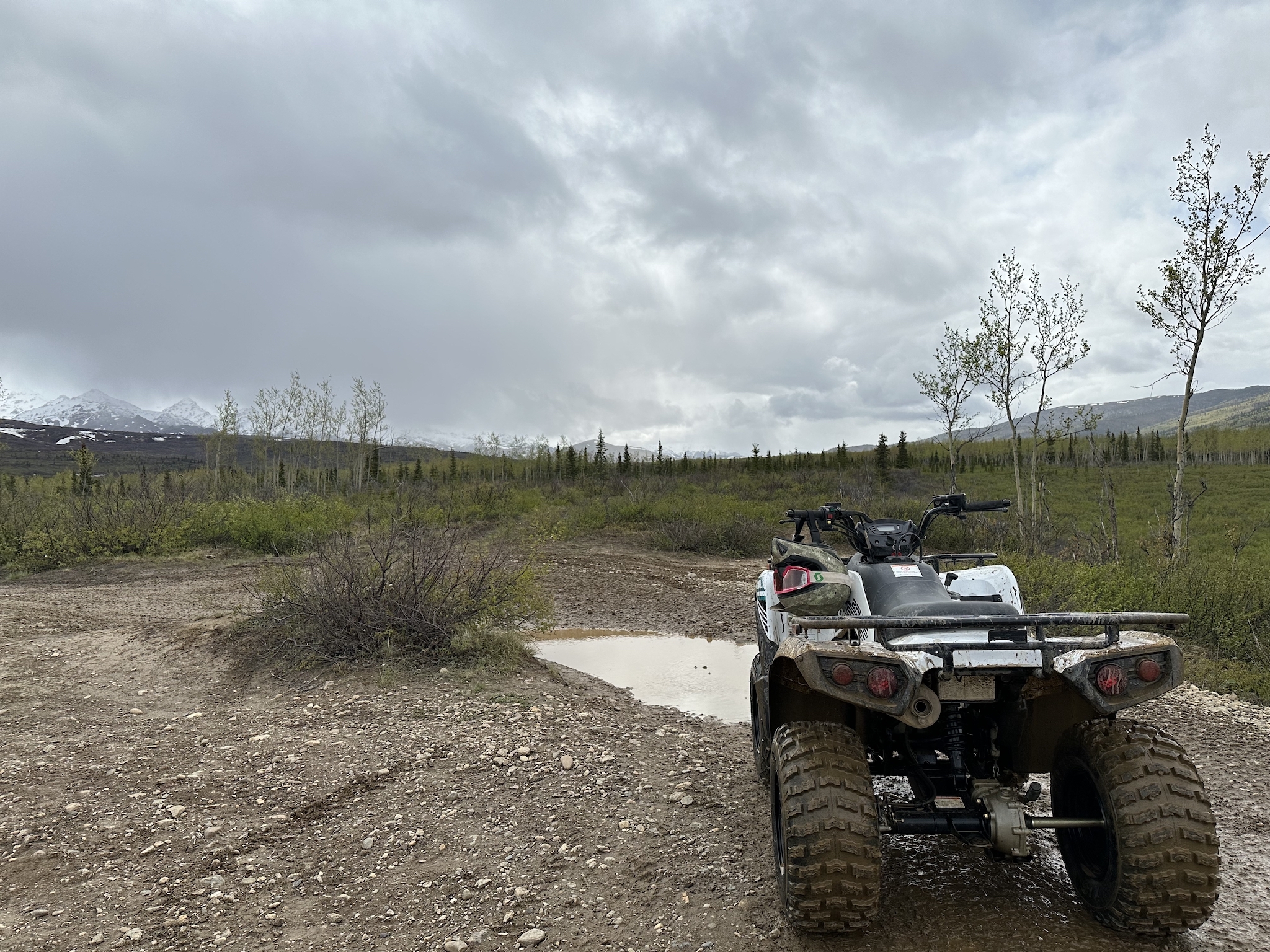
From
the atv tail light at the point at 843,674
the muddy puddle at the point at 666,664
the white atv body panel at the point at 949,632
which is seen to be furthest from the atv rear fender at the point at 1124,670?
the muddy puddle at the point at 666,664

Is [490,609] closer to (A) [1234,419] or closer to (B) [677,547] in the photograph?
(B) [677,547]

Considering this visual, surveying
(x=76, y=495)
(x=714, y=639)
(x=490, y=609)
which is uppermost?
(x=76, y=495)

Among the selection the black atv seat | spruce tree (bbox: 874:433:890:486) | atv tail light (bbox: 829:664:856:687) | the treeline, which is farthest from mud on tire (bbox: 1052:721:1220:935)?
the treeline

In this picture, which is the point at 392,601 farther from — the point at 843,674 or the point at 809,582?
the point at 843,674

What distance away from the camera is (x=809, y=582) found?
3.20 m

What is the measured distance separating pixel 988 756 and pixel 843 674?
3.27 feet

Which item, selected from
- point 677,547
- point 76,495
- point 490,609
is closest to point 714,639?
point 490,609

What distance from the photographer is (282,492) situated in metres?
26.1

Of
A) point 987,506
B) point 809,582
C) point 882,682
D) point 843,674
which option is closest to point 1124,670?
point 882,682

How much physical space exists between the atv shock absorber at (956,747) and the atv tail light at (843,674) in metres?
0.58

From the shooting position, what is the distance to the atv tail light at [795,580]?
3.21 meters

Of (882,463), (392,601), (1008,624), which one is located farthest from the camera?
(882,463)

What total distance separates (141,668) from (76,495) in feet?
47.7

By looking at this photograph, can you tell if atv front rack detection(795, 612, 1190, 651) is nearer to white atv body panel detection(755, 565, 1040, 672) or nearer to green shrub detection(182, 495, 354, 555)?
white atv body panel detection(755, 565, 1040, 672)
